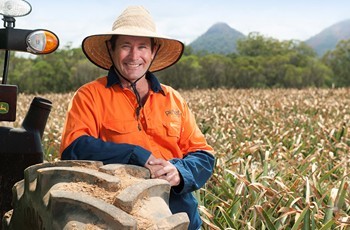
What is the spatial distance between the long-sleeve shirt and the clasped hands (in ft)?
0.18

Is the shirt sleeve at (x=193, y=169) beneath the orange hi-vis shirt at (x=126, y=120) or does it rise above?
beneath

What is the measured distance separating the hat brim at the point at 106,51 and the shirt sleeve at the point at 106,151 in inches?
22.0

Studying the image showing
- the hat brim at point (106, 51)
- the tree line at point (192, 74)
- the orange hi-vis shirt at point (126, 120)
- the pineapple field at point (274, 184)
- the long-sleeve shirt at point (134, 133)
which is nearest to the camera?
the long-sleeve shirt at point (134, 133)

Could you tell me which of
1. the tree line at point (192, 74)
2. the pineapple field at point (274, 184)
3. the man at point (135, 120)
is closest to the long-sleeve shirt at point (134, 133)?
the man at point (135, 120)

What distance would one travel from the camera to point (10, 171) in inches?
108

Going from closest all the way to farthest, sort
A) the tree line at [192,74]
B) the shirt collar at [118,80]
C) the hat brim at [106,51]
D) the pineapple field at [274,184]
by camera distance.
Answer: the shirt collar at [118,80] < the hat brim at [106,51] < the pineapple field at [274,184] < the tree line at [192,74]

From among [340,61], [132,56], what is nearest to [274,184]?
[132,56]

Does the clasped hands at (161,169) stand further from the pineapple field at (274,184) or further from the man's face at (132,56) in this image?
the pineapple field at (274,184)

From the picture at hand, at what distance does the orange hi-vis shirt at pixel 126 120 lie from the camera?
2734mm

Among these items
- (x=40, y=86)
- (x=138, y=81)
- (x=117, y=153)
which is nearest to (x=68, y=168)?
(x=117, y=153)

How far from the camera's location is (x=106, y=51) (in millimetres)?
3088

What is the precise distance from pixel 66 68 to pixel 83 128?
33123mm

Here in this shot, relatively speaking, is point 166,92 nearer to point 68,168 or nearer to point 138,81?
point 138,81

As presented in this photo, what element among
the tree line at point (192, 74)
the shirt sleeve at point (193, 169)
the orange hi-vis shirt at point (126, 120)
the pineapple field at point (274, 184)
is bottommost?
the tree line at point (192, 74)
